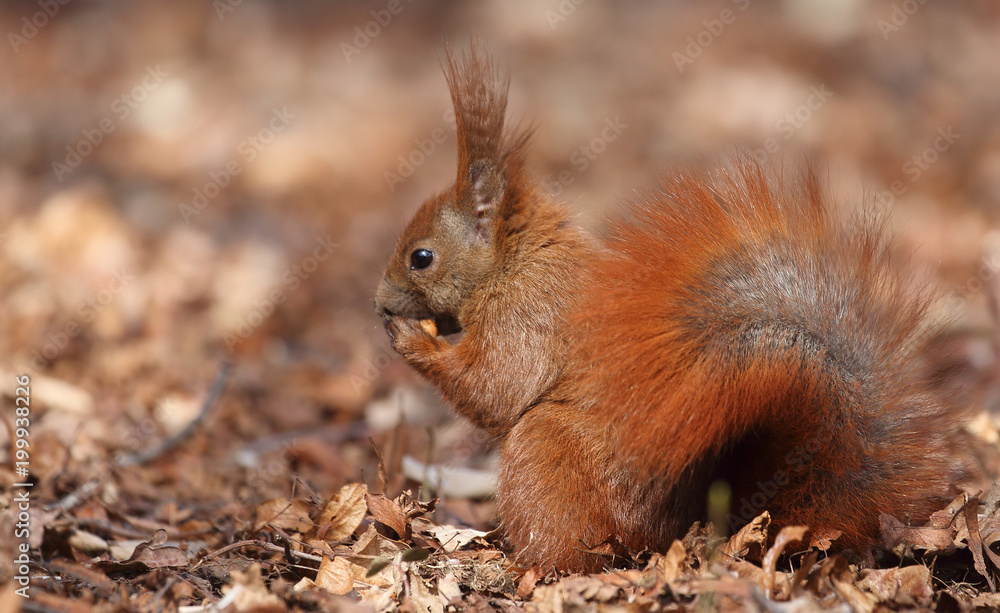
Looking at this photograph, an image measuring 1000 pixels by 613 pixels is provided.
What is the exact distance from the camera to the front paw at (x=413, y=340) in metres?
3.31

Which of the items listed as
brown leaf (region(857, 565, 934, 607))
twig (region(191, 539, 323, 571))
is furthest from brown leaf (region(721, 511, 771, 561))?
twig (region(191, 539, 323, 571))

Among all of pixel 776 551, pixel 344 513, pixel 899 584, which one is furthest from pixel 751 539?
pixel 344 513

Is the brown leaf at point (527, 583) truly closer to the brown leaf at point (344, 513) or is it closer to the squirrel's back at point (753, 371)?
the squirrel's back at point (753, 371)

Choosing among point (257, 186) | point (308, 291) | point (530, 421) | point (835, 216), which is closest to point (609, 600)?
point (530, 421)

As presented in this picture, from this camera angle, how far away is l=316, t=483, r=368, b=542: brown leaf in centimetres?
307

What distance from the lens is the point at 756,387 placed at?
2.43m

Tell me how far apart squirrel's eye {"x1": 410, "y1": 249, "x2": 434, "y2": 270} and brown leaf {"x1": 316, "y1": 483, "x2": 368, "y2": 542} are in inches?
38.7

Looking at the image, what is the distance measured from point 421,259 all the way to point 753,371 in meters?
1.59

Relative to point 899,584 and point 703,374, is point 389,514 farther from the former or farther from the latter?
point 899,584

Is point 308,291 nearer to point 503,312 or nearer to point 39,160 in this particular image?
point 39,160

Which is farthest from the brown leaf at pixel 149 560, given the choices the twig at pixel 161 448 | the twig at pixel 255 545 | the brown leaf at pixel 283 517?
the twig at pixel 161 448

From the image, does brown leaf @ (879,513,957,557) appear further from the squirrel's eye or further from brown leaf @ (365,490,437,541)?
the squirrel's eye

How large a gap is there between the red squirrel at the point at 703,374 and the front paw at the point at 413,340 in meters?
0.03

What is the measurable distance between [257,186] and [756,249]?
290 inches
